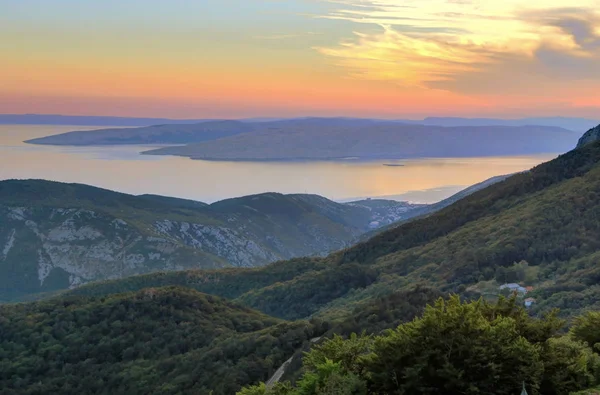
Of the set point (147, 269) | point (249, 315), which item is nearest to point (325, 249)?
point (147, 269)

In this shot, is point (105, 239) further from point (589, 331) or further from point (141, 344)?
point (589, 331)

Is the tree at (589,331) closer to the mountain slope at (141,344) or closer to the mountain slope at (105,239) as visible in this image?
the mountain slope at (141,344)

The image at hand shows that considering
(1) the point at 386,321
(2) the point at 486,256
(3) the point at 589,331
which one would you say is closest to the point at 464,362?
(3) the point at 589,331

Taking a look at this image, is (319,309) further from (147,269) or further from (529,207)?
(147,269)

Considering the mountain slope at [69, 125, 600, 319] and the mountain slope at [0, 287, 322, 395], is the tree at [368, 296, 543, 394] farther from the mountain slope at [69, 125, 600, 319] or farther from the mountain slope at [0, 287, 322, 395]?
the mountain slope at [69, 125, 600, 319]

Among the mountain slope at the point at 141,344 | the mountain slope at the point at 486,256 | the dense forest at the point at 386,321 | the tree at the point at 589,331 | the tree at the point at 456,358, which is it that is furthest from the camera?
the mountain slope at the point at 486,256

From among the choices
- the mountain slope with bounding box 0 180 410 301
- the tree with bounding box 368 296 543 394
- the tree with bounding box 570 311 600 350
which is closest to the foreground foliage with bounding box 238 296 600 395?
the tree with bounding box 368 296 543 394

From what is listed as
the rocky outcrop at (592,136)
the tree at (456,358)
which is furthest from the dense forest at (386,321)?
the rocky outcrop at (592,136)
